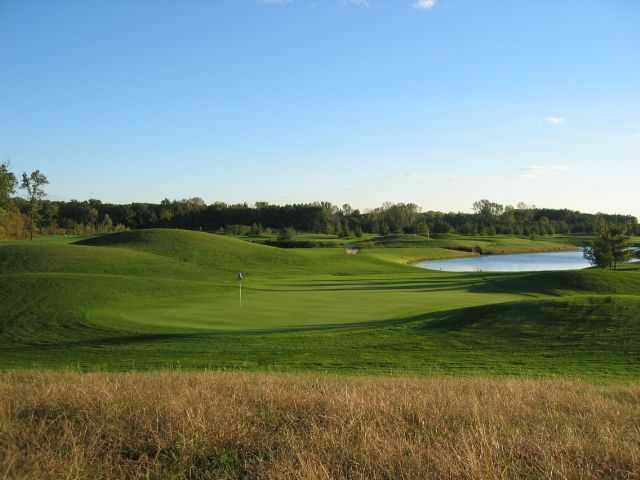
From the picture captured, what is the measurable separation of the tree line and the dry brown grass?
94.6 m

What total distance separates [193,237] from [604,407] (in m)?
58.0

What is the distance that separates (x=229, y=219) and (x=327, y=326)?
377 feet

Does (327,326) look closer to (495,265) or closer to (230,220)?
(495,265)

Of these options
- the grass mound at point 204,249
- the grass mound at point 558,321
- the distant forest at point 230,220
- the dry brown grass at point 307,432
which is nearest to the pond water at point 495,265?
the grass mound at point 204,249

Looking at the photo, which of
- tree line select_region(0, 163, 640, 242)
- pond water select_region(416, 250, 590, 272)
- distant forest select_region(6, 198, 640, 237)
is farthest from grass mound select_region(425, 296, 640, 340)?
distant forest select_region(6, 198, 640, 237)

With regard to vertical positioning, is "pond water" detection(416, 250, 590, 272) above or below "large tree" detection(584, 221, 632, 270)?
below

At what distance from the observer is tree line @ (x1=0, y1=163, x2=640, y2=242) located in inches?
4291

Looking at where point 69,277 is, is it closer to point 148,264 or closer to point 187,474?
point 148,264

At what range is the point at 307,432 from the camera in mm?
6559

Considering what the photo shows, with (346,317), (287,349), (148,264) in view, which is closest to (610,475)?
(287,349)

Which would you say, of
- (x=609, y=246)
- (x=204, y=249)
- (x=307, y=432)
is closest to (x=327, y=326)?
(x=307, y=432)

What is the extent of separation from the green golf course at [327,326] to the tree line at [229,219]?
7130cm

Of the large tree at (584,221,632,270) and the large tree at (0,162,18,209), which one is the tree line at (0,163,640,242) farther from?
the large tree at (584,221,632,270)

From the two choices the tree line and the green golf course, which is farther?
the tree line
